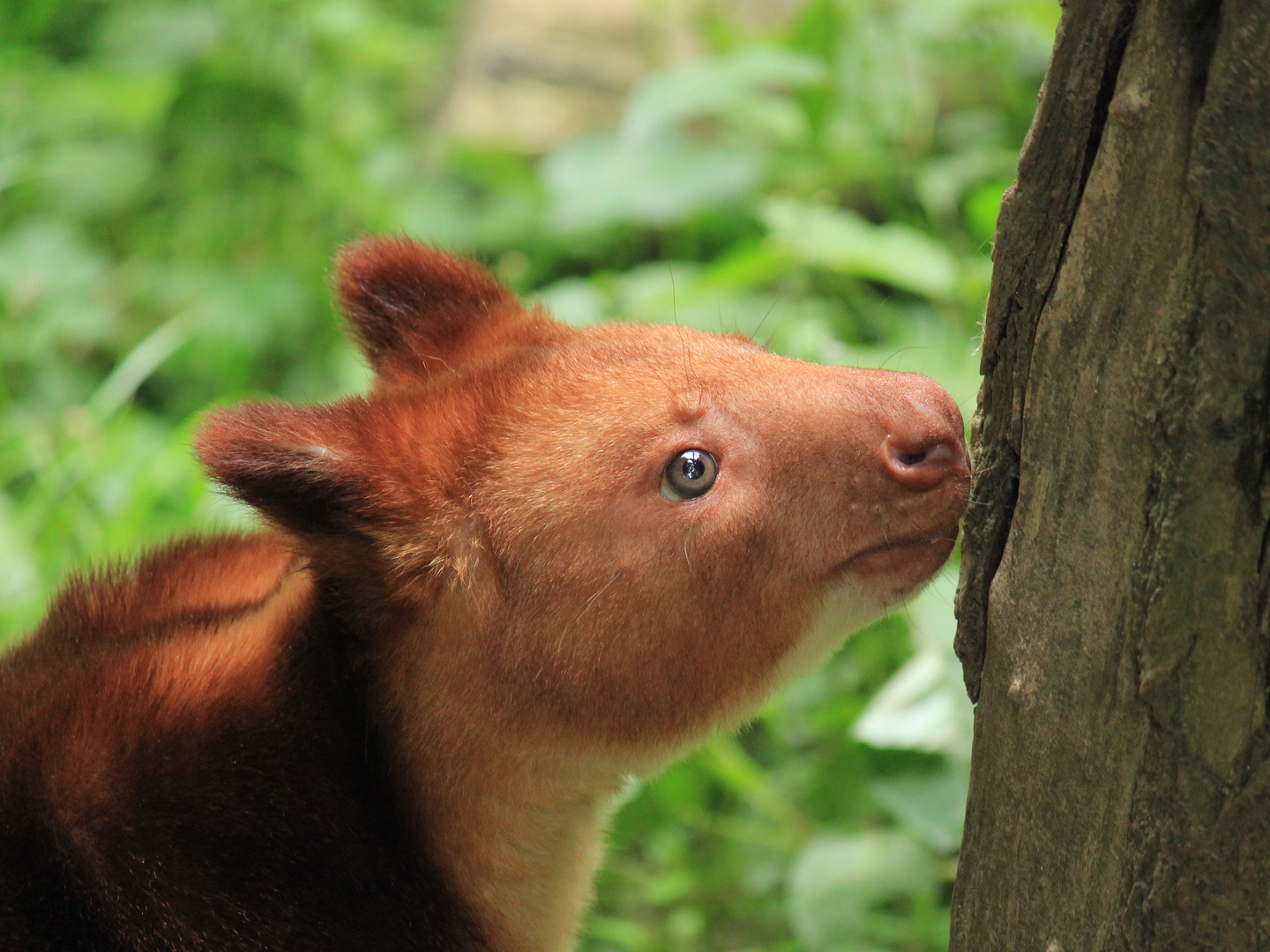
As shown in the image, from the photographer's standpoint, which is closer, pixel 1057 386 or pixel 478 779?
pixel 1057 386

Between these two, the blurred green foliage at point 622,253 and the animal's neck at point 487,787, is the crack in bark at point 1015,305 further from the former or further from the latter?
the blurred green foliage at point 622,253

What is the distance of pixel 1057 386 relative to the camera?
171cm

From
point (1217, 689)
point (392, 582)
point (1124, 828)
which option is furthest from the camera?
point (392, 582)

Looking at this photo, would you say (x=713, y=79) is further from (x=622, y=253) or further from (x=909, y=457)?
(x=909, y=457)

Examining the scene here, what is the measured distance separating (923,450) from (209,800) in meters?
1.34

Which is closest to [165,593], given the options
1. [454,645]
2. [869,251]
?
[454,645]

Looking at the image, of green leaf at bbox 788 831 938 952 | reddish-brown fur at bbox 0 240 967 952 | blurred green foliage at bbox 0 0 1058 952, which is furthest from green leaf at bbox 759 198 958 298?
reddish-brown fur at bbox 0 240 967 952

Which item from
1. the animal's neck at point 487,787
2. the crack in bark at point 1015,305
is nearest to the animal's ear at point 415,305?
the animal's neck at point 487,787

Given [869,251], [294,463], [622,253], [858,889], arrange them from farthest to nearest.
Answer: [622,253]
[869,251]
[858,889]
[294,463]

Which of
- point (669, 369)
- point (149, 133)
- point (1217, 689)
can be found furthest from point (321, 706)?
point (149, 133)

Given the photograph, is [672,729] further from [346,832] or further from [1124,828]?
[1124,828]

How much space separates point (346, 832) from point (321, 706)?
23 centimetres

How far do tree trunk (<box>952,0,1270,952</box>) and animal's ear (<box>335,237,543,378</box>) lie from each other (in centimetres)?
126

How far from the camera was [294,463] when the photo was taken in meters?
2.09
